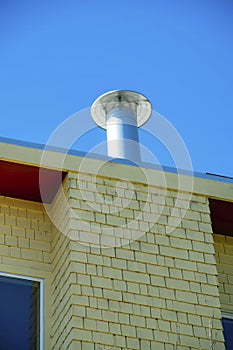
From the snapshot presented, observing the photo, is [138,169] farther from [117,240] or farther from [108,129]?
[108,129]

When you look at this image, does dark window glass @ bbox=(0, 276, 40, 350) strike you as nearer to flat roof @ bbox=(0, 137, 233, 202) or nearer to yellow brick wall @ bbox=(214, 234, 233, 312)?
flat roof @ bbox=(0, 137, 233, 202)

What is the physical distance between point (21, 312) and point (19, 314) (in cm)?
4

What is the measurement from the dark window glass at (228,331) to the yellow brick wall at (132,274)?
0.56m

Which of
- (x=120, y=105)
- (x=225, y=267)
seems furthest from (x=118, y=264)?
(x=120, y=105)

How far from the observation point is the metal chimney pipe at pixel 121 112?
1573 cm

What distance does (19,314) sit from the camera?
470 inches

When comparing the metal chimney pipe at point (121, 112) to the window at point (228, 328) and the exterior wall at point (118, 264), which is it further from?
the window at point (228, 328)

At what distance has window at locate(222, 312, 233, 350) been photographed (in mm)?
12492

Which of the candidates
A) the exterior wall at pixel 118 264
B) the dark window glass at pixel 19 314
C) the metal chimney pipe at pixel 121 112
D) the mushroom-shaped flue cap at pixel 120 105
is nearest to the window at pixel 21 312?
the dark window glass at pixel 19 314

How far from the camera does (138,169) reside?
509 inches

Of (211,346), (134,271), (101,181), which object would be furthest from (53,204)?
(211,346)

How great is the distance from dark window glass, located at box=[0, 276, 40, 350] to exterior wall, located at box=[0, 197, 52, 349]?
12 cm

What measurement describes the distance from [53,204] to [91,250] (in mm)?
1156

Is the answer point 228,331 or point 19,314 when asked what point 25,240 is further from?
point 228,331
